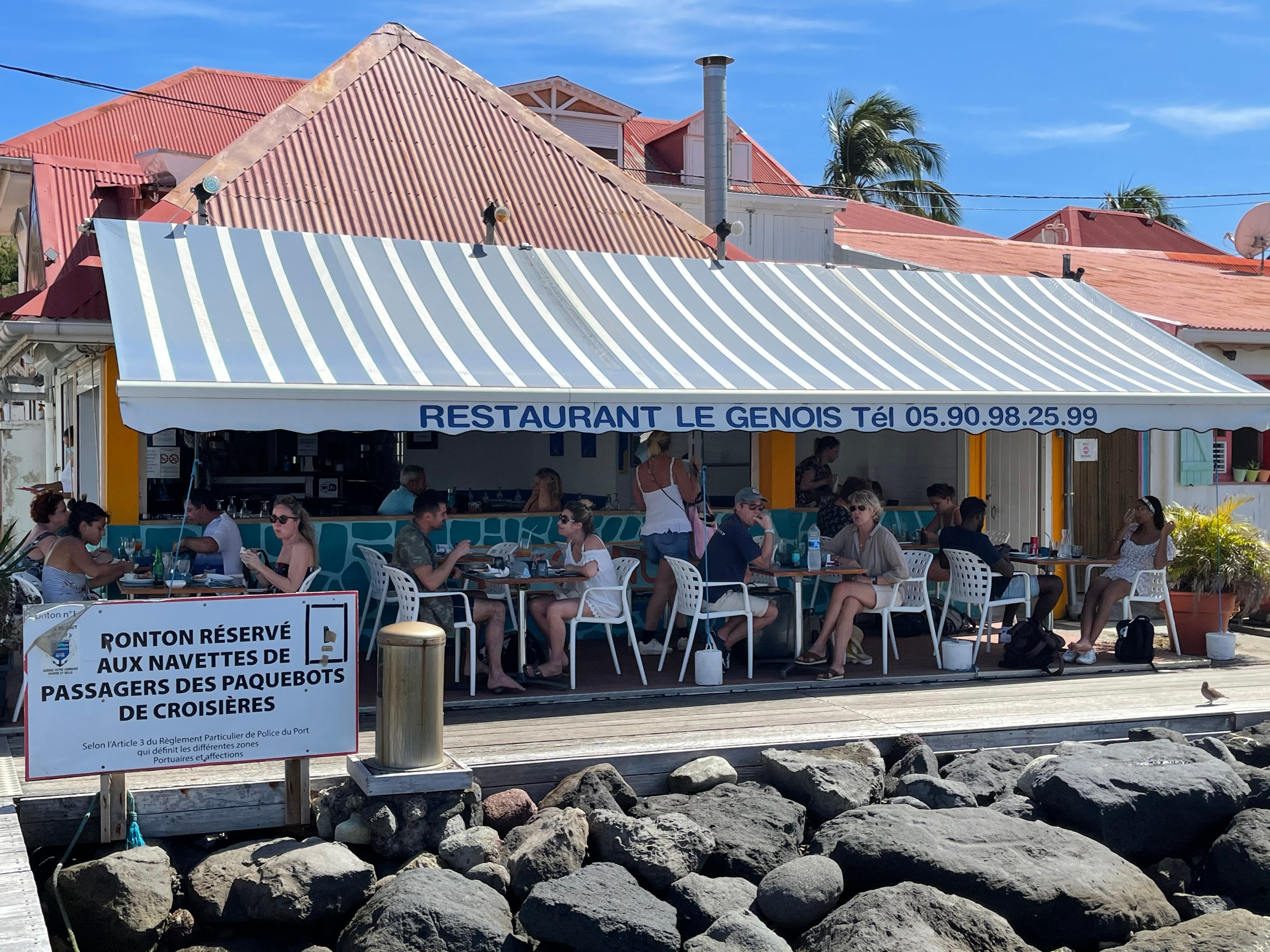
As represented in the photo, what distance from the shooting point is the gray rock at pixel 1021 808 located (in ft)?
21.1

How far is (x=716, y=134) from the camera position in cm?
1458

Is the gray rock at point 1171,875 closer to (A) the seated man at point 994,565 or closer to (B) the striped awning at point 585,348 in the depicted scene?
(A) the seated man at point 994,565

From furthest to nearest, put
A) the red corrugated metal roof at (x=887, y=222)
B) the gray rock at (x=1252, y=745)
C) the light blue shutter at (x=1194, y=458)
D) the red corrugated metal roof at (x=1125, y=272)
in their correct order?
the red corrugated metal roof at (x=887, y=222)
the red corrugated metal roof at (x=1125, y=272)
the light blue shutter at (x=1194, y=458)
the gray rock at (x=1252, y=745)

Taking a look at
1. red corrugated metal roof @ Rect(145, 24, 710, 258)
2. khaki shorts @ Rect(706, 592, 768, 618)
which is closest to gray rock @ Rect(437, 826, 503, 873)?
khaki shorts @ Rect(706, 592, 768, 618)

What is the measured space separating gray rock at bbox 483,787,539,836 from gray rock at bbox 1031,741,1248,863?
2617 millimetres

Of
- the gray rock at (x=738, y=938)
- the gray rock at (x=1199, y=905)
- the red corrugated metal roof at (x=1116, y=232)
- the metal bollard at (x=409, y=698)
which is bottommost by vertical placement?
the gray rock at (x=1199, y=905)

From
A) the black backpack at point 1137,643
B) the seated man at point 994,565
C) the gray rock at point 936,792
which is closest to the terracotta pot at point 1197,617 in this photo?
the black backpack at point 1137,643

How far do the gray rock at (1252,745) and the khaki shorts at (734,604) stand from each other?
2973mm

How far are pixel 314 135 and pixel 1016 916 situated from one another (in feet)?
31.6

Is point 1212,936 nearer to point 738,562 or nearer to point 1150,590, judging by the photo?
point 738,562

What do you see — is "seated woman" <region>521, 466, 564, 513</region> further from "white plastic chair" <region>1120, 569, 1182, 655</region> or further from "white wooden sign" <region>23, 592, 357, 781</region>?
"white plastic chair" <region>1120, 569, 1182, 655</region>

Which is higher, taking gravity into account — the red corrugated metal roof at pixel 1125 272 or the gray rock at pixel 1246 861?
the red corrugated metal roof at pixel 1125 272

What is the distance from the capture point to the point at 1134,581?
941cm

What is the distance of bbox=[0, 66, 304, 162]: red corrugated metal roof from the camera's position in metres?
22.5
